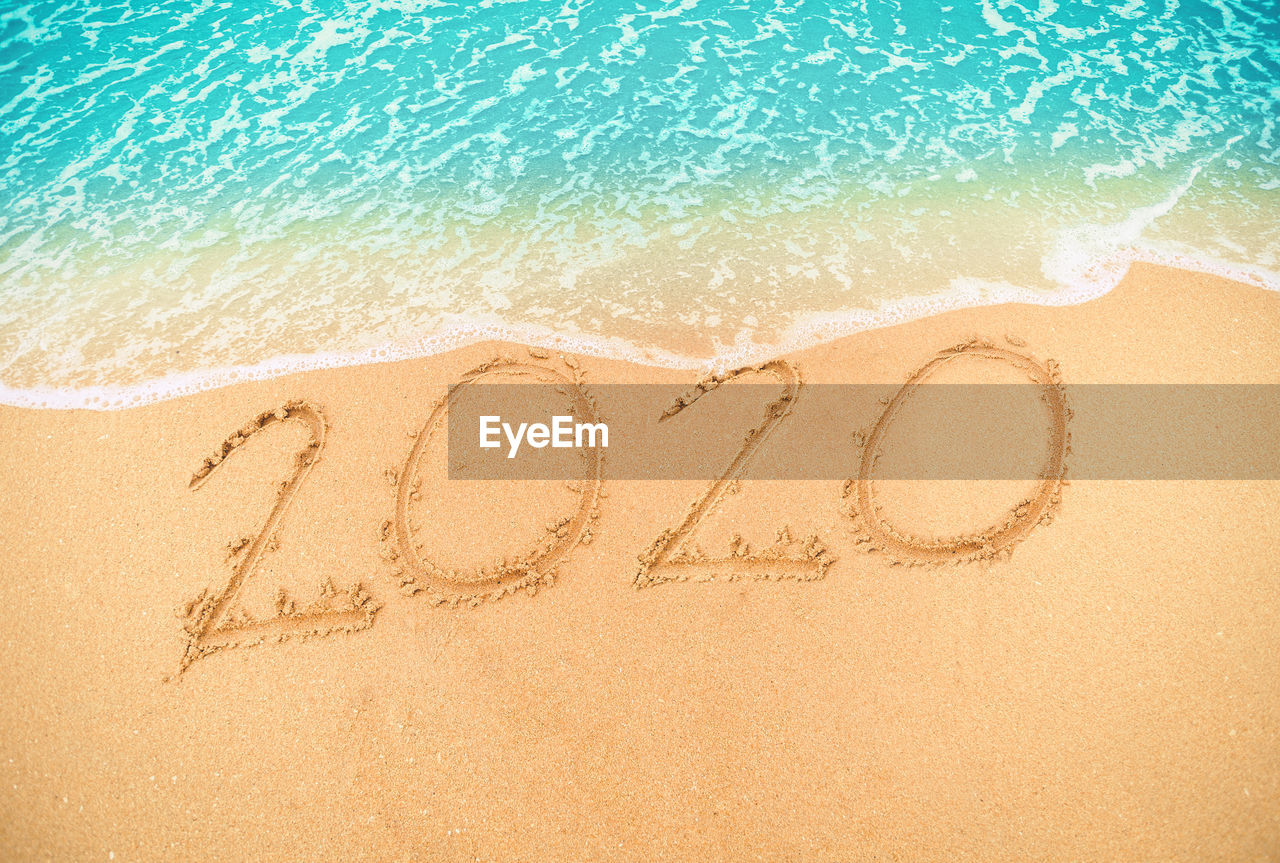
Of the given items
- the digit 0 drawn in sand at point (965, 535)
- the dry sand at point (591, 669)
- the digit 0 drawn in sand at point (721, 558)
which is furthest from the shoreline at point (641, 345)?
the digit 0 drawn in sand at point (721, 558)

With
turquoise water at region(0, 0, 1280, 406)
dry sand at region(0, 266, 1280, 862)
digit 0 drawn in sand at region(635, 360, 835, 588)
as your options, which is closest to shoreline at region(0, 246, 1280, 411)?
turquoise water at region(0, 0, 1280, 406)

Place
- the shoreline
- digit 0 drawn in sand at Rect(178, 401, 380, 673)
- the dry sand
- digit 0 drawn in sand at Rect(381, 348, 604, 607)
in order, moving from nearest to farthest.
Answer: the dry sand
digit 0 drawn in sand at Rect(178, 401, 380, 673)
digit 0 drawn in sand at Rect(381, 348, 604, 607)
the shoreline

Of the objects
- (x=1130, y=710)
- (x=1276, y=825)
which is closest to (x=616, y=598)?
(x=1130, y=710)

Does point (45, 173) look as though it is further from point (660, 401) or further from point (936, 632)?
point (936, 632)

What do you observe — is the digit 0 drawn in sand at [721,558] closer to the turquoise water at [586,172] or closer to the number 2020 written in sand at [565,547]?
the number 2020 written in sand at [565,547]

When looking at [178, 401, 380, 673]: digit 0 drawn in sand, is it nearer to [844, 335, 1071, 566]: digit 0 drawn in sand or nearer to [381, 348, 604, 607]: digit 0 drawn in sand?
[381, 348, 604, 607]: digit 0 drawn in sand

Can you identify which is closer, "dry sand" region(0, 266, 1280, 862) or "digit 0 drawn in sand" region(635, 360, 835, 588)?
"dry sand" region(0, 266, 1280, 862)

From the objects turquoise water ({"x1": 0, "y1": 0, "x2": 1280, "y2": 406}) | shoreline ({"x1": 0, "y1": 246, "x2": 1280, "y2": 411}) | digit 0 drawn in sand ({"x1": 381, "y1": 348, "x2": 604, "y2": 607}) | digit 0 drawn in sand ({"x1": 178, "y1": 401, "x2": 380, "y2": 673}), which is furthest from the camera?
turquoise water ({"x1": 0, "y1": 0, "x2": 1280, "y2": 406})
